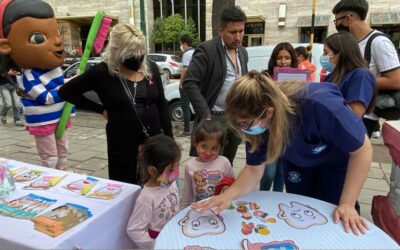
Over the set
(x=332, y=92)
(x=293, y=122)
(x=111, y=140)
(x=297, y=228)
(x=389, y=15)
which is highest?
(x=389, y=15)

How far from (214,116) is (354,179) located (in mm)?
1455

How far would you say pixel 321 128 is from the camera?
154 centimetres

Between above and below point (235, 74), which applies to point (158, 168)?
below

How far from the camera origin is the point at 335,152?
1.76 meters

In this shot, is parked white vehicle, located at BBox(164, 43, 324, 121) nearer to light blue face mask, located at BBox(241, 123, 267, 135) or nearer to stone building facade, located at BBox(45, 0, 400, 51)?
light blue face mask, located at BBox(241, 123, 267, 135)

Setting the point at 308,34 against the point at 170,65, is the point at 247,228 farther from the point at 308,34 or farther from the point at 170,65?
the point at 308,34

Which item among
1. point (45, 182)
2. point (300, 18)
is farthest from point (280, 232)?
point (300, 18)

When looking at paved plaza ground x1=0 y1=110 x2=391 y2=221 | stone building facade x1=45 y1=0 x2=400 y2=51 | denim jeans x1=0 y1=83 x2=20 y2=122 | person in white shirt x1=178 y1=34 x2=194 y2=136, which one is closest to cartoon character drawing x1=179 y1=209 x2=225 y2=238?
paved plaza ground x1=0 y1=110 x2=391 y2=221

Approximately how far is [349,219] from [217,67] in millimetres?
1630

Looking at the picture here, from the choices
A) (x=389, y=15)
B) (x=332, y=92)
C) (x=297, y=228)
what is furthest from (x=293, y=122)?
(x=389, y=15)

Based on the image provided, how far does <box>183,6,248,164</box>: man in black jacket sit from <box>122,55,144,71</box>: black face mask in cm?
57

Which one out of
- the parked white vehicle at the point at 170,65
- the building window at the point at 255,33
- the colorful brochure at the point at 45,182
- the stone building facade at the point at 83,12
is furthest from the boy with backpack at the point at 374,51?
the stone building facade at the point at 83,12

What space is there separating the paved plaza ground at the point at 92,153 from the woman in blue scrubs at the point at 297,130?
173 cm

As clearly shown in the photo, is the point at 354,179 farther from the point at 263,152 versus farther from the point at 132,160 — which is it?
the point at 132,160
